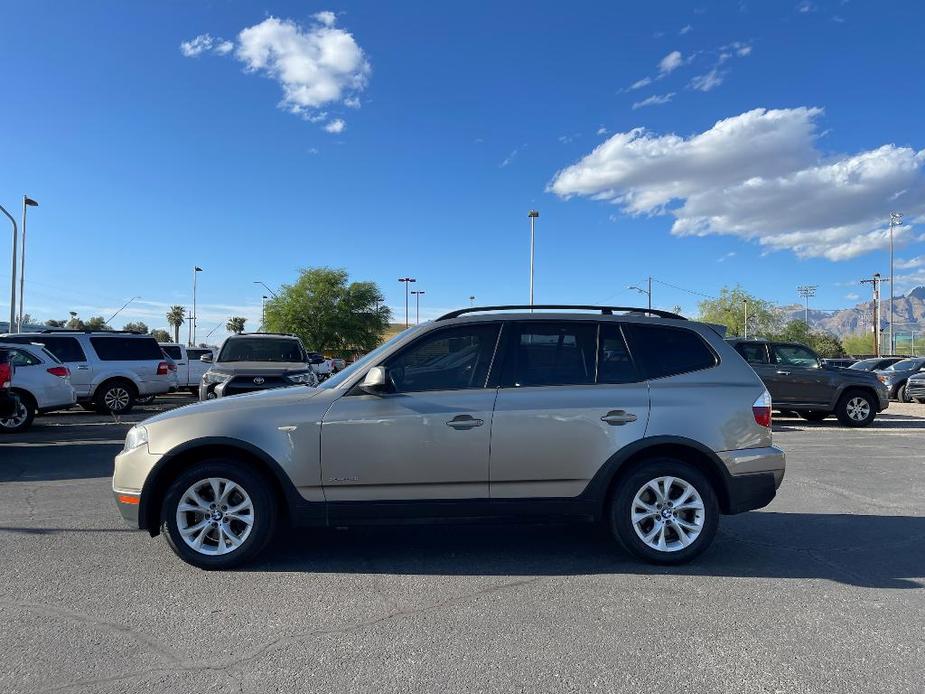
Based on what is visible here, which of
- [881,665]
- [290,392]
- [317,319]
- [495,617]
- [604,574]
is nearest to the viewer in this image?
[881,665]

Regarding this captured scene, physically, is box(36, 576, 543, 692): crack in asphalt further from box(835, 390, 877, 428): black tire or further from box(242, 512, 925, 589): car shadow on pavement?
box(835, 390, 877, 428): black tire

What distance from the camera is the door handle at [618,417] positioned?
4695mm

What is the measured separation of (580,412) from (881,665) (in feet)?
7.10

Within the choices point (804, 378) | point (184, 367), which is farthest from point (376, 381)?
point (184, 367)

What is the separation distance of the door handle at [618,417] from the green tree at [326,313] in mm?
51383

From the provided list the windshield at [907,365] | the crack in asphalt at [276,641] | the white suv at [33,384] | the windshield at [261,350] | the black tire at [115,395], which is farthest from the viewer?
the windshield at [907,365]

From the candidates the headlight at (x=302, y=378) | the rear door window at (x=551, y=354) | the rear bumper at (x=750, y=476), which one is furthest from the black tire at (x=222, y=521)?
the headlight at (x=302, y=378)

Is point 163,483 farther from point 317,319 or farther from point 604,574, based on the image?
point 317,319

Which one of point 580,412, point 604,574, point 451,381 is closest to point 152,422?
point 451,381

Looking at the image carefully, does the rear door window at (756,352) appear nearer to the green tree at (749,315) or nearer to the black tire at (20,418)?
→ the black tire at (20,418)

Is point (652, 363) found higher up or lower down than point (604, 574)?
higher up

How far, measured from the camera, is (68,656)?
11.1 ft

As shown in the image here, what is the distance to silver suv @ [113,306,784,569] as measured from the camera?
457 centimetres

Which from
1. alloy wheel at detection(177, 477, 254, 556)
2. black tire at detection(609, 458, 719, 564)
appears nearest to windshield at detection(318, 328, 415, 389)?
alloy wheel at detection(177, 477, 254, 556)
